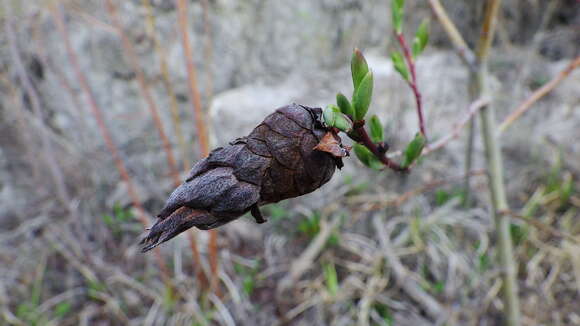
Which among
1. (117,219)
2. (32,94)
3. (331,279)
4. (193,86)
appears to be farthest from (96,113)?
(331,279)

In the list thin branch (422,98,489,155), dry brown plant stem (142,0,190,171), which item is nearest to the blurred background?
dry brown plant stem (142,0,190,171)

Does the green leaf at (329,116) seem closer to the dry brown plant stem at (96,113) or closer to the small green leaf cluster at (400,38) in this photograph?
the small green leaf cluster at (400,38)

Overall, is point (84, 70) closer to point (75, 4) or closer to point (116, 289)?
point (75, 4)

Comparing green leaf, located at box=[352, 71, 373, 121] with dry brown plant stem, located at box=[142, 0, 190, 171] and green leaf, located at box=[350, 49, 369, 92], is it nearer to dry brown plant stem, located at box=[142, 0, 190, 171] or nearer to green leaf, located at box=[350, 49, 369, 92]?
green leaf, located at box=[350, 49, 369, 92]

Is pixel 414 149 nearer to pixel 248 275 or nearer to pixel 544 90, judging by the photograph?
→ pixel 544 90

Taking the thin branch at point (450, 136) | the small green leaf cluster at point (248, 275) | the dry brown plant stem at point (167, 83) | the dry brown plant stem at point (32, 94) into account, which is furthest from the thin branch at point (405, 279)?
the dry brown plant stem at point (32, 94)
